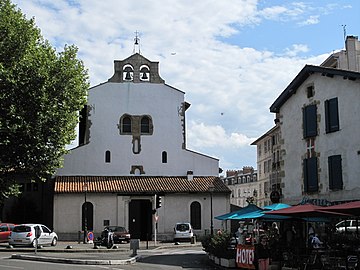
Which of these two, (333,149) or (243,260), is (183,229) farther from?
(243,260)

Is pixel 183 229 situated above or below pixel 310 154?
below

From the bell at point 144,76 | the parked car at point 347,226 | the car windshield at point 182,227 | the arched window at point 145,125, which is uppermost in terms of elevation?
the bell at point 144,76

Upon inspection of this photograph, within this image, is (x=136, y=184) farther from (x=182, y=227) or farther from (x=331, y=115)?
(x=331, y=115)

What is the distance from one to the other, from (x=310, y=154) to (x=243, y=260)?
8903 millimetres

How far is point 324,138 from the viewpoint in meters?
27.0

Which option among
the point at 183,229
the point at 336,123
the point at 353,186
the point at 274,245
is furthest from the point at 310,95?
the point at 183,229

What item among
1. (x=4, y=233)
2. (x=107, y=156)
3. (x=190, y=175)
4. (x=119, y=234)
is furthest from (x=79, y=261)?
(x=190, y=175)

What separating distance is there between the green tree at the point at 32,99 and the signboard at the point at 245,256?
50.1 feet

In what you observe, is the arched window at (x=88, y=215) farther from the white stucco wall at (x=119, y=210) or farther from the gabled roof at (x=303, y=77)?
the gabled roof at (x=303, y=77)

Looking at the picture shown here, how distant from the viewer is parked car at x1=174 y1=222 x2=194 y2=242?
40969 millimetres

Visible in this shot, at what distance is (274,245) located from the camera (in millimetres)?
21156

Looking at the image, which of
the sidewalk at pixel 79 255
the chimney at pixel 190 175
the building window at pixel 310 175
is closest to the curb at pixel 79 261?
the sidewalk at pixel 79 255

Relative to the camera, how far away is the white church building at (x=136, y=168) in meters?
43.6

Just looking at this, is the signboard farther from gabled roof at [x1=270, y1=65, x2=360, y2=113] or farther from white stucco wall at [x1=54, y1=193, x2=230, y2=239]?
white stucco wall at [x1=54, y1=193, x2=230, y2=239]
